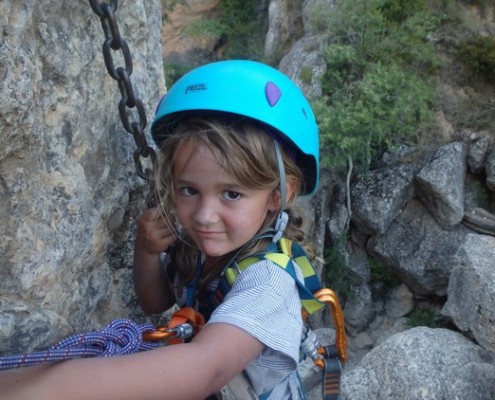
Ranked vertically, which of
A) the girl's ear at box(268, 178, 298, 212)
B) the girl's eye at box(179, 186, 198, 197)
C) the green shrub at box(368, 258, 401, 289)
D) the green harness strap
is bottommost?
the green shrub at box(368, 258, 401, 289)

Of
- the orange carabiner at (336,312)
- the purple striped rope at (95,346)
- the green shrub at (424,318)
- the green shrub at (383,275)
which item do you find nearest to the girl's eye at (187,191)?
the purple striped rope at (95,346)

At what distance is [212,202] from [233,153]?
17cm

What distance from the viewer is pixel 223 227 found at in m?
1.75

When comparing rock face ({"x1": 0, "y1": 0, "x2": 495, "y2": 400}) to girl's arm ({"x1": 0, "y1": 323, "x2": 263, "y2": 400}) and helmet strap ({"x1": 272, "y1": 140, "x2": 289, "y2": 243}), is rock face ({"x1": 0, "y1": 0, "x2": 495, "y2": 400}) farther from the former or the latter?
helmet strap ({"x1": 272, "y1": 140, "x2": 289, "y2": 243})

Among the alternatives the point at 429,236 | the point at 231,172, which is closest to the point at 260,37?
the point at 429,236

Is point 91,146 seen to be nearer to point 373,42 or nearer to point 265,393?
point 265,393

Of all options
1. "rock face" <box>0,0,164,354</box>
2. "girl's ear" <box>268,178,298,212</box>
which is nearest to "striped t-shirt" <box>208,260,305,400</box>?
"girl's ear" <box>268,178,298,212</box>

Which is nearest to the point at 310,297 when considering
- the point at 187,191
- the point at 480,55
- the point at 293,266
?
the point at 293,266

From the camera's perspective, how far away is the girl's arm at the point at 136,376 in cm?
119

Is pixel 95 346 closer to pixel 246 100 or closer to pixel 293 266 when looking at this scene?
pixel 293 266

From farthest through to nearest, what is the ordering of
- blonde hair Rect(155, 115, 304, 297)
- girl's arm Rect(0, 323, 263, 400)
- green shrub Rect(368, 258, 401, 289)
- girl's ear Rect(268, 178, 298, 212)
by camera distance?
green shrub Rect(368, 258, 401, 289), girl's ear Rect(268, 178, 298, 212), blonde hair Rect(155, 115, 304, 297), girl's arm Rect(0, 323, 263, 400)

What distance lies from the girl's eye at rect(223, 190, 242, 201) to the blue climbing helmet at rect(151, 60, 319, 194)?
235mm

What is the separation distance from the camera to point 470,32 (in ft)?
36.5

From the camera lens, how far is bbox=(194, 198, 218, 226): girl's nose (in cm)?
169
